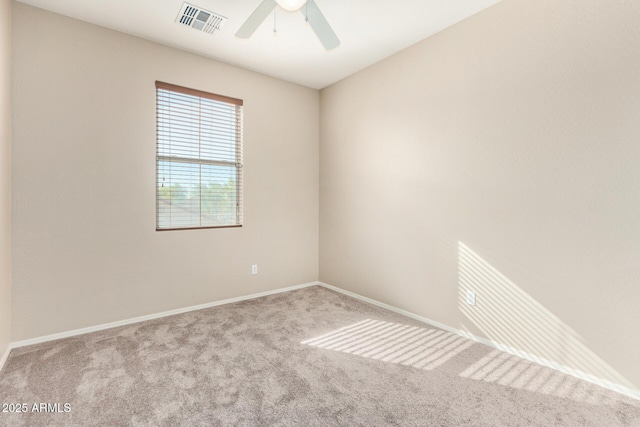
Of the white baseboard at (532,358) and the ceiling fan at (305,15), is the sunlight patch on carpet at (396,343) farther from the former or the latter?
the ceiling fan at (305,15)

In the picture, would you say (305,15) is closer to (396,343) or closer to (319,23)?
(319,23)

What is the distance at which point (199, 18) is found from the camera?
2.60m

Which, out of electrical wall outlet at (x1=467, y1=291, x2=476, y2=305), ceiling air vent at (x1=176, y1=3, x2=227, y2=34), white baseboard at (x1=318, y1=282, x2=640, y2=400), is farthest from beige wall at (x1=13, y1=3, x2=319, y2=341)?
electrical wall outlet at (x1=467, y1=291, x2=476, y2=305)

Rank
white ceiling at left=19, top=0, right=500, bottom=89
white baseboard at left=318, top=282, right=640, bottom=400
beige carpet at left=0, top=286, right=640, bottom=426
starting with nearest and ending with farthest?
beige carpet at left=0, top=286, right=640, bottom=426, white baseboard at left=318, top=282, right=640, bottom=400, white ceiling at left=19, top=0, right=500, bottom=89

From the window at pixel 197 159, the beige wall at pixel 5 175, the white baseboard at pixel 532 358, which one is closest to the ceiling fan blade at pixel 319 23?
the window at pixel 197 159

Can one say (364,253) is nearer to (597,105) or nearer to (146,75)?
(597,105)

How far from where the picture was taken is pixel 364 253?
12.0 feet

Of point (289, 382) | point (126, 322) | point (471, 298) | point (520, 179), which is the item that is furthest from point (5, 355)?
point (520, 179)

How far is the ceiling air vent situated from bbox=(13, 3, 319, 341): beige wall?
0.56 m

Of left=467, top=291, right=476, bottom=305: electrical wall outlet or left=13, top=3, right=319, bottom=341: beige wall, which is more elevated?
left=13, top=3, right=319, bottom=341: beige wall

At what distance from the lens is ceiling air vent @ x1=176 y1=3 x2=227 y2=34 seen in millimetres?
2484

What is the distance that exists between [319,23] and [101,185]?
236 centimetres

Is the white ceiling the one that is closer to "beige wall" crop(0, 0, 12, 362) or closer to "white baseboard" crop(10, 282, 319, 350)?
"beige wall" crop(0, 0, 12, 362)

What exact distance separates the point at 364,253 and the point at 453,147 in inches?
62.4
